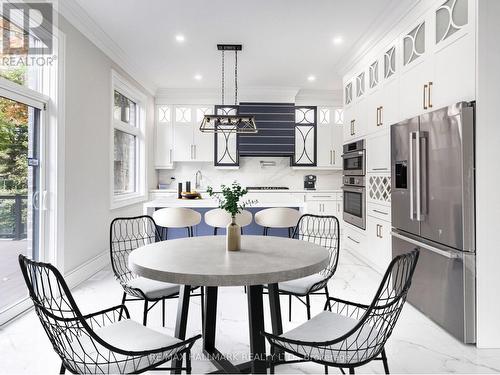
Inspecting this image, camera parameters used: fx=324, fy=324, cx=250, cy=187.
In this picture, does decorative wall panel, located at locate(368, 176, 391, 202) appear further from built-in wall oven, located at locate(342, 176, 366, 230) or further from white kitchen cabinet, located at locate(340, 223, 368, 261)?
white kitchen cabinet, located at locate(340, 223, 368, 261)

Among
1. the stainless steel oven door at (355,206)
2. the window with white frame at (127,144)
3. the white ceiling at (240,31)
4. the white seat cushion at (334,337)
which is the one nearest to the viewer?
the white seat cushion at (334,337)

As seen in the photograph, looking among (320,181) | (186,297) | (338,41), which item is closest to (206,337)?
(186,297)

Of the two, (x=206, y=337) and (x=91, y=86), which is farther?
(x=91, y=86)

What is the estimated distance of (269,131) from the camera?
6156mm

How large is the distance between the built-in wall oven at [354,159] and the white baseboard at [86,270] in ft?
11.2

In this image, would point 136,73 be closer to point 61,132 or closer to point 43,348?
point 61,132

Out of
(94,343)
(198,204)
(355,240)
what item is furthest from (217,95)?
(94,343)

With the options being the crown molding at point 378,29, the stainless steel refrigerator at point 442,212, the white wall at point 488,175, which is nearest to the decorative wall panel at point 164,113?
the crown molding at point 378,29

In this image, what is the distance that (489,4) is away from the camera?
6.96 feet

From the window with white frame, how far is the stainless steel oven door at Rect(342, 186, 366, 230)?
10.7 feet

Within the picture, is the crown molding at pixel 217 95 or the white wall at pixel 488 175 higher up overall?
the crown molding at pixel 217 95

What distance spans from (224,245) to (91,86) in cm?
283

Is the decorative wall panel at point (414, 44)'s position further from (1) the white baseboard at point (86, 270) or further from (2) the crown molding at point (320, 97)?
(1) the white baseboard at point (86, 270)

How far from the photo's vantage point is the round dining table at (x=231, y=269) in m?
1.40
